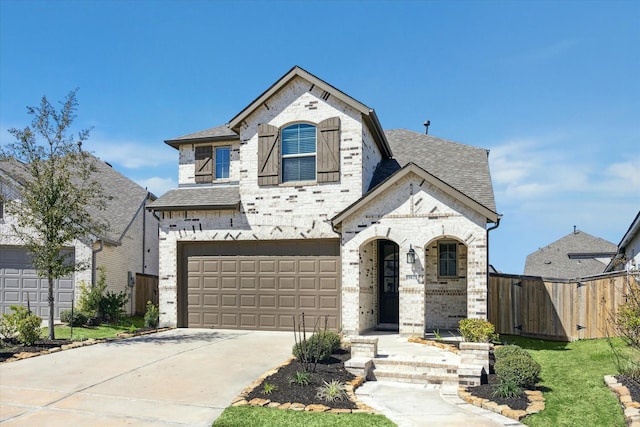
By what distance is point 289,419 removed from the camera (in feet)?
23.9

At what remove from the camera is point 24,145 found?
13531mm

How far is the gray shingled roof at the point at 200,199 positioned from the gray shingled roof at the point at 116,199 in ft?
12.2

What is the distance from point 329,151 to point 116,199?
31.8 ft

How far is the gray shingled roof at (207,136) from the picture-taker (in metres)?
16.7

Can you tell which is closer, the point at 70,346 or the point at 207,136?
the point at 70,346

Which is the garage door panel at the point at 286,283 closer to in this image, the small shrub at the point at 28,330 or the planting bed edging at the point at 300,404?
Result: the small shrub at the point at 28,330

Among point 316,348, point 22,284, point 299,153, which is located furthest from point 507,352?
point 22,284

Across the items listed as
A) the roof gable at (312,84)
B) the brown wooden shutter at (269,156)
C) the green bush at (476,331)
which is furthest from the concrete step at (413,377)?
the roof gable at (312,84)

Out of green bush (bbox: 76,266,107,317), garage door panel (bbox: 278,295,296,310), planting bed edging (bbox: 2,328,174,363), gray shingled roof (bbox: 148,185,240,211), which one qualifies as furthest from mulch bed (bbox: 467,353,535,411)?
green bush (bbox: 76,266,107,317)

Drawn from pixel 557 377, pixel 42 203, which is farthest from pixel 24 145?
pixel 557 377

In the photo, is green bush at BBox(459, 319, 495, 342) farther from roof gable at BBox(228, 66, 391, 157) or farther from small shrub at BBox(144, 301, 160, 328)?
small shrub at BBox(144, 301, 160, 328)

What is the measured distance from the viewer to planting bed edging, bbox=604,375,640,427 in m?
7.05

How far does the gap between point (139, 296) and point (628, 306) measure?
57.9 feet

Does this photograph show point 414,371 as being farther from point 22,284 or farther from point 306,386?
point 22,284
